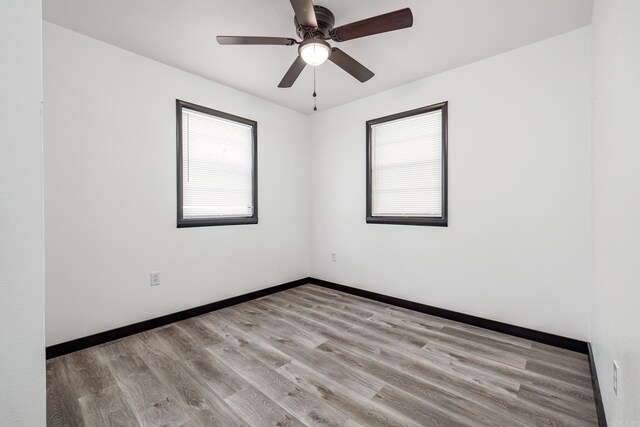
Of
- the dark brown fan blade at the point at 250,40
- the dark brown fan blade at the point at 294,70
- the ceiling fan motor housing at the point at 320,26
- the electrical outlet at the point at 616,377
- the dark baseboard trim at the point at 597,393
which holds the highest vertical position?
the ceiling fan motor housing at the point at 320,26

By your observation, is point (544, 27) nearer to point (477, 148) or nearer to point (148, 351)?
point (477, 148)

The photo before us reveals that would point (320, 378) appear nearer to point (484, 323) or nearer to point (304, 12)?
point (484, 323)

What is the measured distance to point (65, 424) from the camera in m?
1.44

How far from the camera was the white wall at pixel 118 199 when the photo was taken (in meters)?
2.12

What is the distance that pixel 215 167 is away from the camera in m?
3.14

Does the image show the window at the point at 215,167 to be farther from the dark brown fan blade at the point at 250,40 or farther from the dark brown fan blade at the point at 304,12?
the dark brown fan blade at the point at 304,12

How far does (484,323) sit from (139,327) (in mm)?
3254

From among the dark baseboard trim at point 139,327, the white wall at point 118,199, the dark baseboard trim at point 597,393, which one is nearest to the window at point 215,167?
the white wall at point 118,199

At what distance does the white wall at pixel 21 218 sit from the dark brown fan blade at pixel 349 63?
1701 millimetres

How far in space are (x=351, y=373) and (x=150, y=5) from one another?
2967 mm

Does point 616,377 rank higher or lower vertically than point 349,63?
lower

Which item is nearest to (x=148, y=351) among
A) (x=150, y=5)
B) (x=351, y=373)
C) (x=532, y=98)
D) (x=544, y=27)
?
(x=351, y=373)

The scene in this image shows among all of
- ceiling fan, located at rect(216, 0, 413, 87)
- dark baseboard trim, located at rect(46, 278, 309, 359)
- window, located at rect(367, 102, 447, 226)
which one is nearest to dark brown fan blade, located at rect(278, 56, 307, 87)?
ceiling fan, located at rect(216, 0, 413, 87)

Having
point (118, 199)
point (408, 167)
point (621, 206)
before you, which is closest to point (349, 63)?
point (408, 167)
